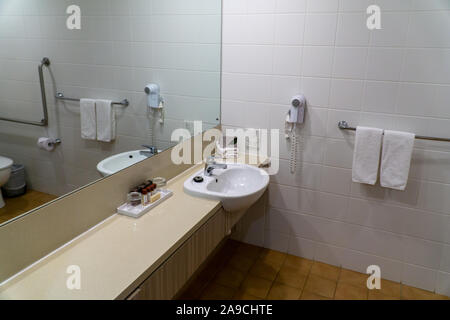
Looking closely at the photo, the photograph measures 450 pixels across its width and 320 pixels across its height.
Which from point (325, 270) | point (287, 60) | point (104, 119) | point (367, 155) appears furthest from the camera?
point (325, 270)

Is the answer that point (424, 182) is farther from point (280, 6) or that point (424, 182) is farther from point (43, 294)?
point (43, 294)

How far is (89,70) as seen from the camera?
1.39m

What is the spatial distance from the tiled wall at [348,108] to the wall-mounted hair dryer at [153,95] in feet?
2.31

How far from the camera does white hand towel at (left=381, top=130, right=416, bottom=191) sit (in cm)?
198

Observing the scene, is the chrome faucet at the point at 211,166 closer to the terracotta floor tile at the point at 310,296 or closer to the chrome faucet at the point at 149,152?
the chrome faucet at the point at 149,152

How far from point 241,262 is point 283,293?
0.42 m

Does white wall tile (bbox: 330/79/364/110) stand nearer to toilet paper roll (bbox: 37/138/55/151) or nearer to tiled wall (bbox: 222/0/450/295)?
tiled wall (bbox: 222/0/450/295)

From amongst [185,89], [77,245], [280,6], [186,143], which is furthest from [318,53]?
[77,245]

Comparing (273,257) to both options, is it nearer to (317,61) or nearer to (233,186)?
(233,186)

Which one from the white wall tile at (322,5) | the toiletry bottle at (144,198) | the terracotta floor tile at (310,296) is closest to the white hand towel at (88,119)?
the toiletry bottle at (144,198)

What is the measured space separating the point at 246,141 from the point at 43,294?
5.44 ft

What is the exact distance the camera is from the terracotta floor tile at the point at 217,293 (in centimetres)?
220

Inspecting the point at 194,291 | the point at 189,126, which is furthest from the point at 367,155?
the point at 194,291

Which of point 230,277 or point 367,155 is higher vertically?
point 367,155
